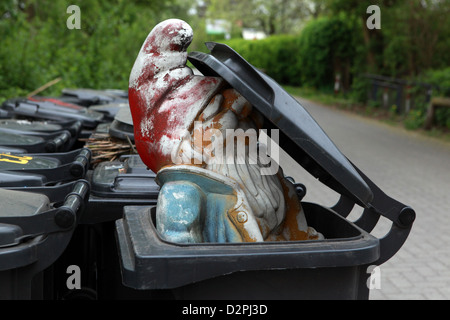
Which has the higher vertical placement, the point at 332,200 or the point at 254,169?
the point at 254,169

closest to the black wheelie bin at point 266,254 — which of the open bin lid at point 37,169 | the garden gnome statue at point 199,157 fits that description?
the garden gnome statue at point 199,157

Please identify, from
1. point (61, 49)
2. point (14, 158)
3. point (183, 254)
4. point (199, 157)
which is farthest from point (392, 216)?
point (61, 49)

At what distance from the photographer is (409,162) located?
10.7 m

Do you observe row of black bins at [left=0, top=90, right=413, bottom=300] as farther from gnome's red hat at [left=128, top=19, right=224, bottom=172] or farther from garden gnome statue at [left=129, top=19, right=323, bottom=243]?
gnome's red hat at [left=128, top=19, right=224, bottom=172]

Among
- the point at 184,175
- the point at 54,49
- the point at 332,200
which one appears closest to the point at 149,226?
the point at 184,175

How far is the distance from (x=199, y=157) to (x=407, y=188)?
6.80 metres

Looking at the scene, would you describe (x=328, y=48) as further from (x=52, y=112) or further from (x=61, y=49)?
(x=52, y=112)

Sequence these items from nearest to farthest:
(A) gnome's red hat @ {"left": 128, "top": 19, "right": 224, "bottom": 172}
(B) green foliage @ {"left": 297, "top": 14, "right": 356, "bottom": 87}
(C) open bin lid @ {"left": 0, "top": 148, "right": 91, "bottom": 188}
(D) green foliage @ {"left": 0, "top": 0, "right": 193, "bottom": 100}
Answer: (A) gnome's red hat @ {"left": 128, "top": 19, "right": 224, "bottom": 172}
(C) open bin lid @ {"left": 0, "top": 148, "right": 91, "bottom": 188}
(D) green foliage @ {"left": 0, "top": 0, "right": 193, "bottom": 100}
(B) green foliage @ {"left": 297, "top": 14, "right": 356, "bottom": 87}

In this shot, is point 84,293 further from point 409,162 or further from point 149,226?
point 409,162

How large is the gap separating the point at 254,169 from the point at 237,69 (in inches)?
15.7

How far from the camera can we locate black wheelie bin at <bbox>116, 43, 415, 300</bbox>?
1.87m

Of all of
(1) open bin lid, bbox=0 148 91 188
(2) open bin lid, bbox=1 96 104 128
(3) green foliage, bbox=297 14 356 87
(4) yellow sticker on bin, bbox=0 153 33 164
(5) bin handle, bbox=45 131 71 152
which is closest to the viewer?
(1) open bin lid, bbox=0 148 91 188

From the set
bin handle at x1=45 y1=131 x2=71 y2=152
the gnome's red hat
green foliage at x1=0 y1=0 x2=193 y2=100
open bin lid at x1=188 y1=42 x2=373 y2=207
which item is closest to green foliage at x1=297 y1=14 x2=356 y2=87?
green foliage at x1=0 y1=0 x2=193 y2=100
